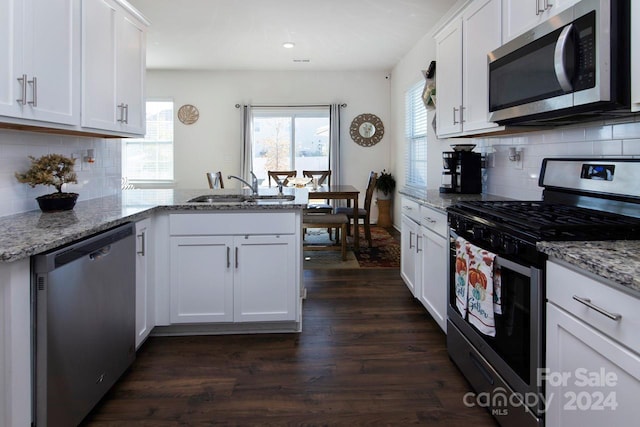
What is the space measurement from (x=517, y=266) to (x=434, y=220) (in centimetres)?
114

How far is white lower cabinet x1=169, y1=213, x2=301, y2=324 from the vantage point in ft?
8.47

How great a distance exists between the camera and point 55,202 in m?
2.23

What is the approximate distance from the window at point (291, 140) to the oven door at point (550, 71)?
17.0ft

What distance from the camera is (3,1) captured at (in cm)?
161

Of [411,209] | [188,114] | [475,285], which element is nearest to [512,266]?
[475,285]

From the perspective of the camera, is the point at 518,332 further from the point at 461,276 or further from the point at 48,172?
the point at 48,172

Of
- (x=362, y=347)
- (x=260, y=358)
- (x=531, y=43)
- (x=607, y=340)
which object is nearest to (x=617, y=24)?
(x=531, y=43)

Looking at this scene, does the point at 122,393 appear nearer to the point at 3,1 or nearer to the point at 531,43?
the point at 3,1

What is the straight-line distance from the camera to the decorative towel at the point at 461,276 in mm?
1956

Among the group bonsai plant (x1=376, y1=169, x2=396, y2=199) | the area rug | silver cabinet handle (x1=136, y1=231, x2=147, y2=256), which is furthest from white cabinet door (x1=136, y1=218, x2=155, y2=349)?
bonsai plant (x1=376, y1=169, x2=396, y2=199)

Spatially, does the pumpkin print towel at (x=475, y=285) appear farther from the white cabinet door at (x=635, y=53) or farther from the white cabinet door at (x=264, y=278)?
the white cabinet door at (x=264, y=278)

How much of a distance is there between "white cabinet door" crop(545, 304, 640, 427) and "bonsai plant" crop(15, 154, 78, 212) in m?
2.28

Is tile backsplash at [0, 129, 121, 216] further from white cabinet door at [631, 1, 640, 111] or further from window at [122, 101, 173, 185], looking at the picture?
window at [122, 101, 173, 185]

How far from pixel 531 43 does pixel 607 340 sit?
1396mm
